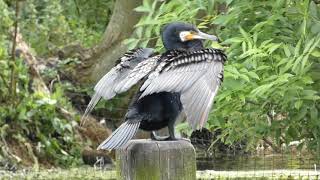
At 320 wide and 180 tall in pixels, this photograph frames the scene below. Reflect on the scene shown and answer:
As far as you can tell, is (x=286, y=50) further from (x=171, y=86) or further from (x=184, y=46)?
(x=171, y=86)

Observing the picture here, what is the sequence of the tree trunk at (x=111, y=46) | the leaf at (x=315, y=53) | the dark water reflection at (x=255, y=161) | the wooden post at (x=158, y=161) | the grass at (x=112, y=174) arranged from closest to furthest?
the wooden post at (x=158, y=161)
the leaf at (x=315, y=53)
the grass at (x=112, y=174)
the dark water reflection at (x=255, y=161)
the tree trunk at (x=111, y=46)

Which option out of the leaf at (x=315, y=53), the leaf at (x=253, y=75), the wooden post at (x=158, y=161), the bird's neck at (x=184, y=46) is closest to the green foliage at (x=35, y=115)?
the leaf at (x=253, y=75)

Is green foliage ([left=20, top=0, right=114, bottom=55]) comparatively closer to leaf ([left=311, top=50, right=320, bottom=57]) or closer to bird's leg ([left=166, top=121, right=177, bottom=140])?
leaf ([left=311, top=50, right=320, bottom=57])

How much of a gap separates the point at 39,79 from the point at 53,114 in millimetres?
907

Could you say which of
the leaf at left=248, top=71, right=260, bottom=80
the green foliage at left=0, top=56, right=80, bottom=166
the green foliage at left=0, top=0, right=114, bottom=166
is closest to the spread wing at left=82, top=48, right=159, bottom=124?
the leaf at left=248, top=71, right=260, bottom=80

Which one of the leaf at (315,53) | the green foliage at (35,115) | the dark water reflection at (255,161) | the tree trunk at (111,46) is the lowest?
the dark water reflection at (255,161)

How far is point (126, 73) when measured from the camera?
4.09m

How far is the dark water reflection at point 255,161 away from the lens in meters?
9.70

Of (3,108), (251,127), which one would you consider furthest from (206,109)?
(3,108)

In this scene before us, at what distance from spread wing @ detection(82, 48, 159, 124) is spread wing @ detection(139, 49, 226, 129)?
0.06 meters

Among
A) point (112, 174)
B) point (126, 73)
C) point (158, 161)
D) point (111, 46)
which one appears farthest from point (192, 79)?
point (111, 46)

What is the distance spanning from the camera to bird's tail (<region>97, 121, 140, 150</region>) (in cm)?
354

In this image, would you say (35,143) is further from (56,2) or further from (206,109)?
(206,109)

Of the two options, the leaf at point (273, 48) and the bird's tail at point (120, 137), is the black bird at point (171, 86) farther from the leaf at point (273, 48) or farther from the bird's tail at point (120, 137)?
the leaf at point (273, 48)
